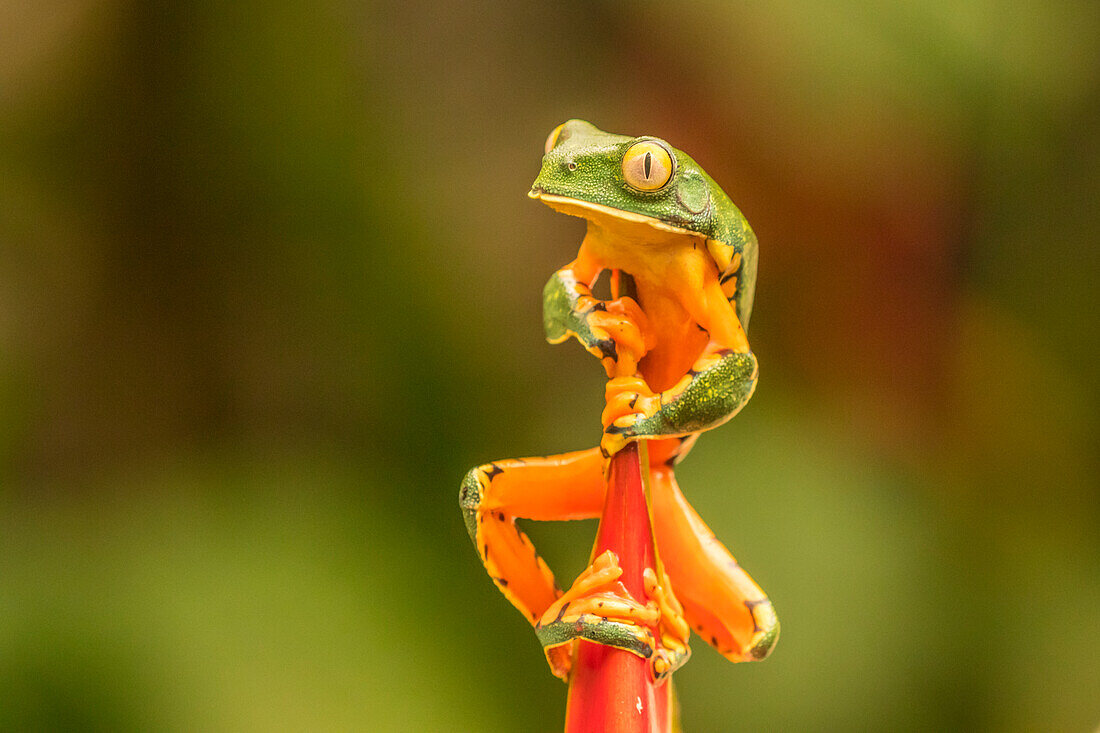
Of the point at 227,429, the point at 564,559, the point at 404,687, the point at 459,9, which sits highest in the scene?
the point at 459,9

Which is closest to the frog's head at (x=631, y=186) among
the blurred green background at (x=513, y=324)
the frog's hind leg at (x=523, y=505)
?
the frog's hind leg at (x=523, y=505)

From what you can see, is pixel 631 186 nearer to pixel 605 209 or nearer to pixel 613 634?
pixel 605 209

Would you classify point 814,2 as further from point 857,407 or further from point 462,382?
point 462,382

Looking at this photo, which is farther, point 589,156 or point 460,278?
point 460,278

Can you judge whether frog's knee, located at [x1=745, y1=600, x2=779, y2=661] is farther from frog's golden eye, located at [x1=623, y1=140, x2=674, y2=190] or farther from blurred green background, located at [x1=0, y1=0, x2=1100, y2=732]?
blurred green background, located at [x1=0, y1=0, x2=1100, y2=732]

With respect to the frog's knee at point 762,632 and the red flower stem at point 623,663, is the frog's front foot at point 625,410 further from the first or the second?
the frog's knee at point 762,632

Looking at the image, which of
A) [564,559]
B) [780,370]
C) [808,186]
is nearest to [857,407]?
[780,370]

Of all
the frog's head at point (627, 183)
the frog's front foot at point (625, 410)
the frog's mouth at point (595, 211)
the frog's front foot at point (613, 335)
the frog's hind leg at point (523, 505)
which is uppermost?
the frog's head at point (627, 183)
